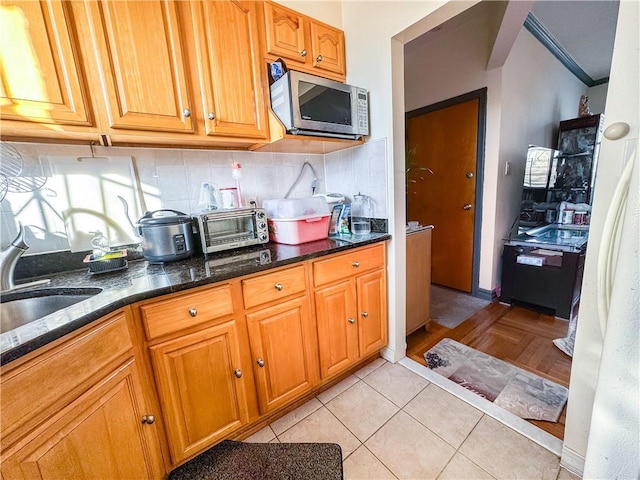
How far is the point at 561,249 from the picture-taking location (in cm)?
213

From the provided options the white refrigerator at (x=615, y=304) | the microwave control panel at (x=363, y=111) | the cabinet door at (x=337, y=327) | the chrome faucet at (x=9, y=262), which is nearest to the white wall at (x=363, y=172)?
the microwave control panel at (x=363, y=111)

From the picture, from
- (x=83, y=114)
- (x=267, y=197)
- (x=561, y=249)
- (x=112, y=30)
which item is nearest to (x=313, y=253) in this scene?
(x=267, y=197)

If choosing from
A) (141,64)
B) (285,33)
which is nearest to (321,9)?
(285,33)

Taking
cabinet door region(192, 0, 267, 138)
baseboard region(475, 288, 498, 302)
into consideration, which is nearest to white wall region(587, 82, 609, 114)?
baseboard region(475, 288, 498, 302)

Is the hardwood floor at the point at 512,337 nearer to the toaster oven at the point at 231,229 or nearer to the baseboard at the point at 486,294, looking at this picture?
the baseboard at the point at 486,294

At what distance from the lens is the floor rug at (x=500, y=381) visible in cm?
137

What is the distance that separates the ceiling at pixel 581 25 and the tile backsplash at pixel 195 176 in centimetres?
211

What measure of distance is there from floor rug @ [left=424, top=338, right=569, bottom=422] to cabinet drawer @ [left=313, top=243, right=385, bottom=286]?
804 millimetres

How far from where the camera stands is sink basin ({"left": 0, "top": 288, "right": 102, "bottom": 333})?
0.94m

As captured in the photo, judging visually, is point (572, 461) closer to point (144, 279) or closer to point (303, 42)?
point (144, 279)

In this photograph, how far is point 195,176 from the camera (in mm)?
1538

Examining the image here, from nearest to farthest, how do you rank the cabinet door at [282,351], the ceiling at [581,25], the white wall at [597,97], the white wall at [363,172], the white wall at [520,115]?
the cabinet door at [282,351]
the white wall at [363,172]
the ceiling at [581,25]
the white wall at [520,115]
the white wall at [597,97]

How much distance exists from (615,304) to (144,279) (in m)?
1.51

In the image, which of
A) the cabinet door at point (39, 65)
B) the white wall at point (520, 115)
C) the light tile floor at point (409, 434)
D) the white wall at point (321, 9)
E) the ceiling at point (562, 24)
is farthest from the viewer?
the white wall at point (520, 115)
